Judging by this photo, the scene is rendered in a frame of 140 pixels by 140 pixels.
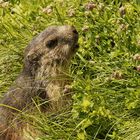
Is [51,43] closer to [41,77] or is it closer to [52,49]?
[52,49]

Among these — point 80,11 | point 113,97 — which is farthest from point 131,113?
point 80,11

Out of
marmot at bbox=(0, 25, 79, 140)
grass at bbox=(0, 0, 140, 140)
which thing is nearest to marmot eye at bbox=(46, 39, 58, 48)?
marmot at bbox=(0, 25, 79, 140)

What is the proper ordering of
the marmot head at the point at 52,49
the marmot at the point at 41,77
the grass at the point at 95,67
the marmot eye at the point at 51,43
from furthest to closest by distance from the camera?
1. the marmot eye at the point at 51,43
2. the marmot head at the point at 52,49
3. the marmot at the point at 41,77
4. the grass at the point at 95,67

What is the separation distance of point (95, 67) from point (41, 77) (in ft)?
1.86

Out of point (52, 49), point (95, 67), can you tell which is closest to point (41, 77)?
point (52, 49)

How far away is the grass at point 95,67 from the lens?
15.4ft

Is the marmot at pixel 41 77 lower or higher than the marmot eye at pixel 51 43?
lower

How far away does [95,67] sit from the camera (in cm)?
561

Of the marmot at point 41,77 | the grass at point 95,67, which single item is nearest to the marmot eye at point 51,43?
the marmot at point 41,77

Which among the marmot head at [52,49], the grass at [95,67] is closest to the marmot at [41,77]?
the marmot head at [52,49]

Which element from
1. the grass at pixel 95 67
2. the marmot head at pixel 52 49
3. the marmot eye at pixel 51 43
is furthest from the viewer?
the marmot eye at pixel 51 43

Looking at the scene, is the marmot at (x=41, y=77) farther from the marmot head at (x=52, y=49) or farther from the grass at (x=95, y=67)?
the grass at (x=95, y=67)

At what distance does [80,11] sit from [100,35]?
2.30ft

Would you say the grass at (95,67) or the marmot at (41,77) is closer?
the grass at (95,67)
